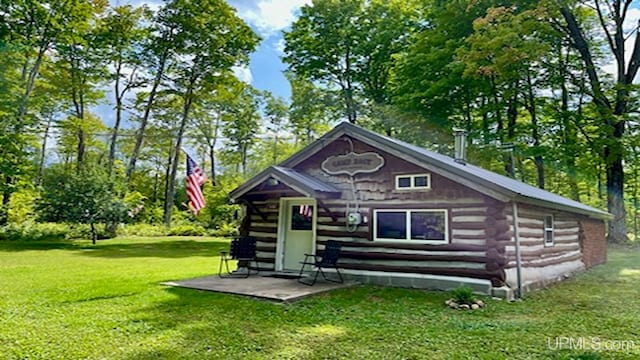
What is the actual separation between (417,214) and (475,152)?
43.1ft

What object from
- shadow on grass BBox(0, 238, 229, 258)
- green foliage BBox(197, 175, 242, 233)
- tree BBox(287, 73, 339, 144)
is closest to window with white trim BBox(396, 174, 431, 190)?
shadow on grass BBox(0, 238, 229, 258)

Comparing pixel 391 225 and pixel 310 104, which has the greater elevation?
pixel 310 104

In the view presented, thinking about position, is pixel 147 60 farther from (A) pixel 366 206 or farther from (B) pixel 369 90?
(A) pixel 366 206

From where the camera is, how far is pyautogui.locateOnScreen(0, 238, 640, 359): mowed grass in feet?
15.7

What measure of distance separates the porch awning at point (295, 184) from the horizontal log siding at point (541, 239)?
154 inches

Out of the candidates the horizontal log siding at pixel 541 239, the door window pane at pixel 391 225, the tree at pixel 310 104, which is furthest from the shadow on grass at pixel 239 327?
the tree at pixel 310 104

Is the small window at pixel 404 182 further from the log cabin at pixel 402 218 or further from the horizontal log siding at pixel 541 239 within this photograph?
the horizontal log siding at pixel 541 239

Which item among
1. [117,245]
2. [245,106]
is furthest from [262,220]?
[245,106]

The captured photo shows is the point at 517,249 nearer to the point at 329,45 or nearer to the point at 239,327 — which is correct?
the point at 239,327

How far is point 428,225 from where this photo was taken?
8938mm

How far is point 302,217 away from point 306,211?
0.20 metres

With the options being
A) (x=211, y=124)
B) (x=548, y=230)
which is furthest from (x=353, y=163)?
(x=211, y=124)

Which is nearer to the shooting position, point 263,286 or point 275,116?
point 263,286

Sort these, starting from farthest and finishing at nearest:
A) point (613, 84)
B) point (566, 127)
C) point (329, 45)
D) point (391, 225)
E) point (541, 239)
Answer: point (329, 45) → point (566, 127) → point (613, 84) → point (541, 239) → point (391, 225)
